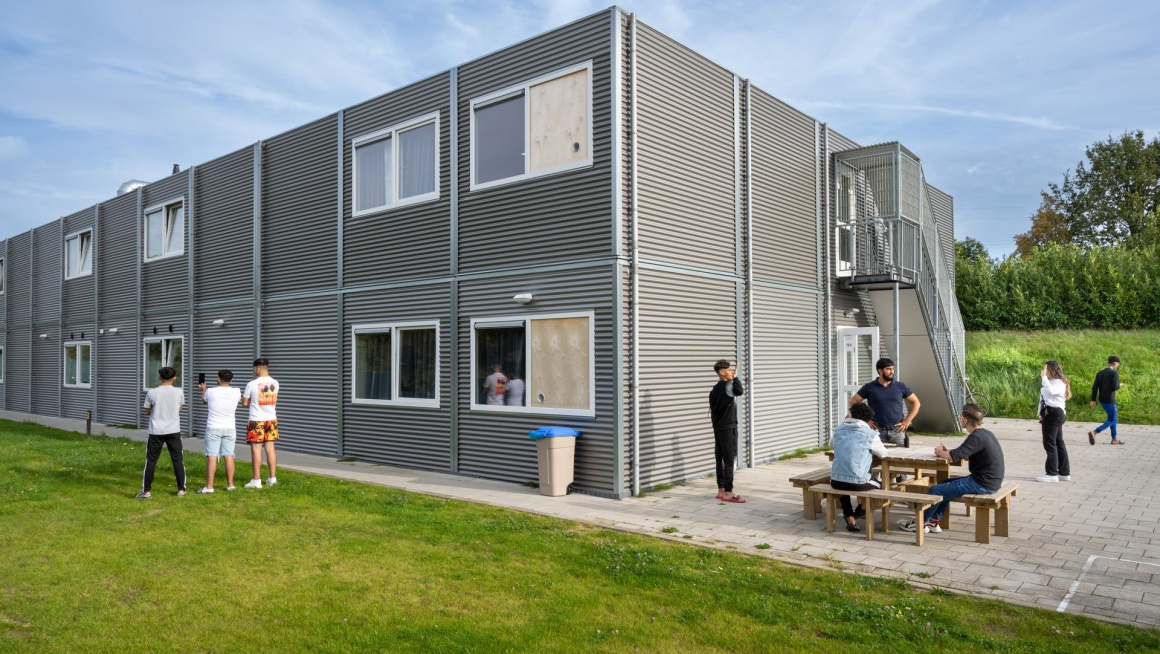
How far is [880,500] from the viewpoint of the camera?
299 inches

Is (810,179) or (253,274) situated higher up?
(810,179)

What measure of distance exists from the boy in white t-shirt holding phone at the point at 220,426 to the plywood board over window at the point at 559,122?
5.05 metres

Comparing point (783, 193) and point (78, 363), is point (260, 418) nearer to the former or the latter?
point (783, 193)

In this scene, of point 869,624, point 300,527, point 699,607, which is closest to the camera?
point 869,624

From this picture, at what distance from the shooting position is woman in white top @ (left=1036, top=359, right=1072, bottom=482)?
10.5 metres

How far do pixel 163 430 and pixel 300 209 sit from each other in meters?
6.21

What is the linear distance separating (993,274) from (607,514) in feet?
77.6

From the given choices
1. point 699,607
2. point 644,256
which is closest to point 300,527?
point 699,607

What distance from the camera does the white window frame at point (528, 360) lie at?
10039 mm

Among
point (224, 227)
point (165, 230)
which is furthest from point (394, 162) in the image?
point (165, 230)

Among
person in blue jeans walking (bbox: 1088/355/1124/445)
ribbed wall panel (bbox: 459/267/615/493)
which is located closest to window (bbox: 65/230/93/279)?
ribbed wall panel (bbox: 459/267/615/493)

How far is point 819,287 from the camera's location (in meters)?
14.9

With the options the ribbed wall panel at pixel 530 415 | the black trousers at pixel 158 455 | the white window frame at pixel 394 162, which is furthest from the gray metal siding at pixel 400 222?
the black trousers at pixel 158 455

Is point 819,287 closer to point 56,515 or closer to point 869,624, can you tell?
point 869,624
